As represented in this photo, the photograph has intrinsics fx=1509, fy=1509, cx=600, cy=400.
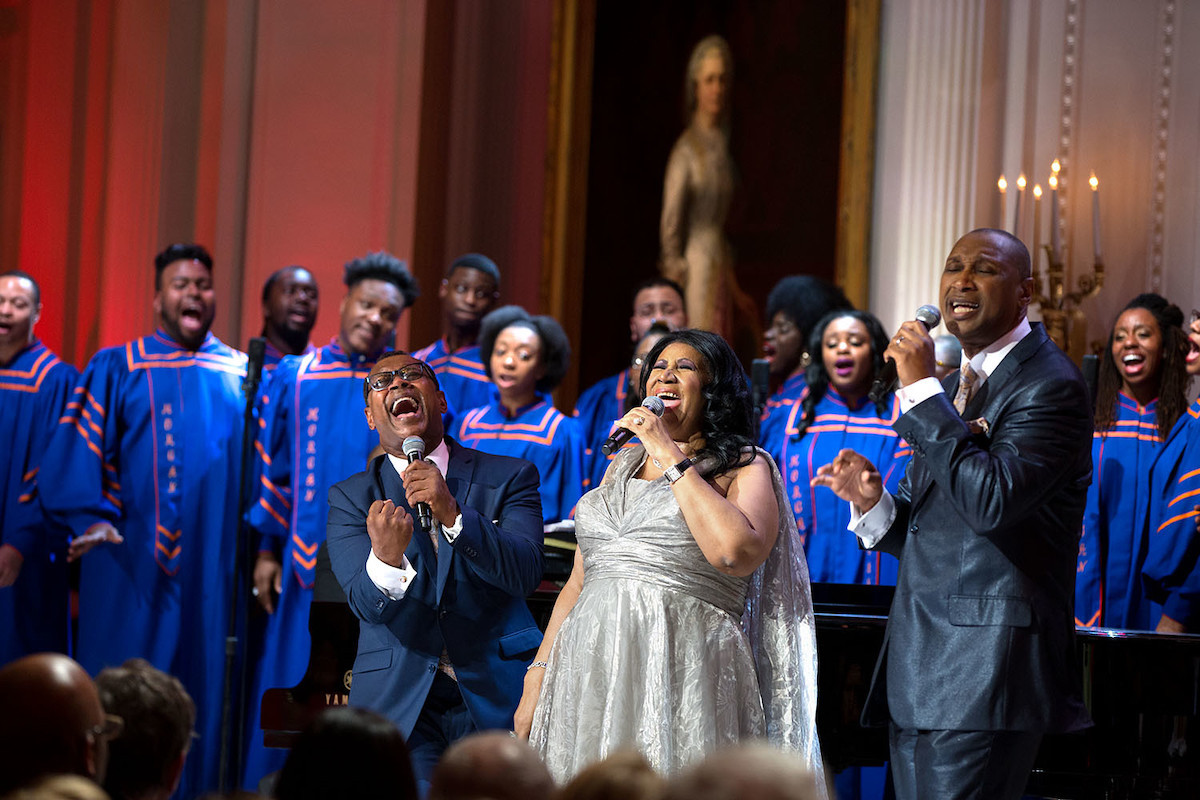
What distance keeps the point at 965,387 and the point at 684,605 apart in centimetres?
91

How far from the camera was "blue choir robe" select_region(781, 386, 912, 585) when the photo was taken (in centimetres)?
684

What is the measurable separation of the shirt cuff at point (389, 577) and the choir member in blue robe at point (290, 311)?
157 inches

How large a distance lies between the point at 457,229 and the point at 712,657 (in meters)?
6.67

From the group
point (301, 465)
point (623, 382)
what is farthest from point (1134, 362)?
point (301, 465)

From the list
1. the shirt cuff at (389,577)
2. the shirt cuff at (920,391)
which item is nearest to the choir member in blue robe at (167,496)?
the shirt cuff at (389,577)

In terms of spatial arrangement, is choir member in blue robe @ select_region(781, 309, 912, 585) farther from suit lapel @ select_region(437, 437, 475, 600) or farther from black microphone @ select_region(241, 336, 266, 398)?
suit lapel @ select_region(437, 437, 475, 600)

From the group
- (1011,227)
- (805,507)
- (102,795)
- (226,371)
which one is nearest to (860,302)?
(1011,227)

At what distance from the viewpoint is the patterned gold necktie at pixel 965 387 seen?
3.72m

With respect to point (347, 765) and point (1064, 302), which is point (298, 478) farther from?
point (347, 765)

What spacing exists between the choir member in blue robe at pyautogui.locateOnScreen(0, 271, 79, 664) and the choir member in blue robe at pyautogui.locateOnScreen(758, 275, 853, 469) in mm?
3310

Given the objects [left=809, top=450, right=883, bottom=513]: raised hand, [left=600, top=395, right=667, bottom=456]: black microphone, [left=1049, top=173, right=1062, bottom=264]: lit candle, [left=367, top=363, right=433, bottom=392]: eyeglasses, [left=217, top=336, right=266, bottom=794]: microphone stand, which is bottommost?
[left=217, top=336, right=266, bottom=794]: microphone stand

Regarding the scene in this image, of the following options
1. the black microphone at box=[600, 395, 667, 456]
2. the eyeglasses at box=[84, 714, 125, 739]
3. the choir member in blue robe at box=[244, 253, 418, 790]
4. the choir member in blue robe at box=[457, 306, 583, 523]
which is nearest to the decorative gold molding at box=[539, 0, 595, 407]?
the choir member in blue robe at box=[457, 306, 583, 523]

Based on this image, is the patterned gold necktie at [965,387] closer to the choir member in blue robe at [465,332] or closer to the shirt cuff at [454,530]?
the shirt cuff at [454,530]

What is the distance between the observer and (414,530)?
13.4 ft
